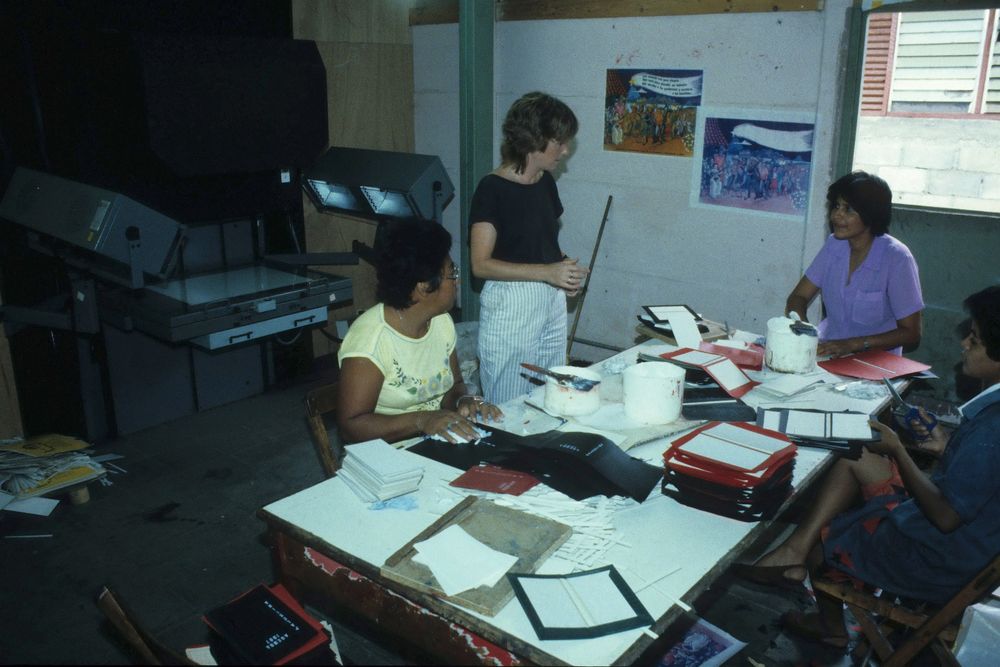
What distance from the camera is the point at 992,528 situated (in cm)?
199

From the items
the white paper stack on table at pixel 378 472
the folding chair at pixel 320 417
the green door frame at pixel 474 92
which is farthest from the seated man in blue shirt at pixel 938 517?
the green door frame at pixel 474 92

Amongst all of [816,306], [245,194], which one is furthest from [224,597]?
[816,306]

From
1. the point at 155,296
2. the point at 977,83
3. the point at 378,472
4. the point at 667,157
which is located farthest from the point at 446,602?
the point at 977,83

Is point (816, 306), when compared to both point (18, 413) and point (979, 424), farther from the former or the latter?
point (18, 413)

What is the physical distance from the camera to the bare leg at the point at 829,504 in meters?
2.59

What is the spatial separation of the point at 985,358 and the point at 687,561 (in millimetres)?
1052

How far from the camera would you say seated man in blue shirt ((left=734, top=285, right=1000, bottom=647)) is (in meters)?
1.93

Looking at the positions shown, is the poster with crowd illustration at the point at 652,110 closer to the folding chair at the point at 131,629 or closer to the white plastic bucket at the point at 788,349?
the white plastic bucket at the point at 788,349

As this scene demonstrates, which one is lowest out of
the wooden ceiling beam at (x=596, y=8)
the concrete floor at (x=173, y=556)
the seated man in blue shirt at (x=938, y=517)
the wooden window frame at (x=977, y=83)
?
the concrete floor at (x=173, y=556)

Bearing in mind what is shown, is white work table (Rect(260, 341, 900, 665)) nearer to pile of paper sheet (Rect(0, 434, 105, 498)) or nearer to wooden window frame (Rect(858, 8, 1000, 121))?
pile of paper sheet (Rect(0, 434, 105, 498))

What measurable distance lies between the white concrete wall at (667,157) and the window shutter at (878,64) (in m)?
0.23

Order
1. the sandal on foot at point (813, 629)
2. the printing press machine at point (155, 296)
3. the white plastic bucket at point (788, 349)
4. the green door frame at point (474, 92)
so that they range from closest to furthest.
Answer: the sandal on foot at point (813, 629) → the white plastic bucket at point (788, 349) → the printing press machine at point (155, 296) → the green door frame at point (474, 92)

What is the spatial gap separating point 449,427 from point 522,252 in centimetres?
103

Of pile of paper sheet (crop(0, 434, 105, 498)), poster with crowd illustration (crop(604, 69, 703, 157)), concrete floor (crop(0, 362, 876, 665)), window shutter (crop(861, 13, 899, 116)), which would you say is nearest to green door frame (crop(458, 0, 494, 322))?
poster with crowd illustration (crop(604, 69, 703, 157))
